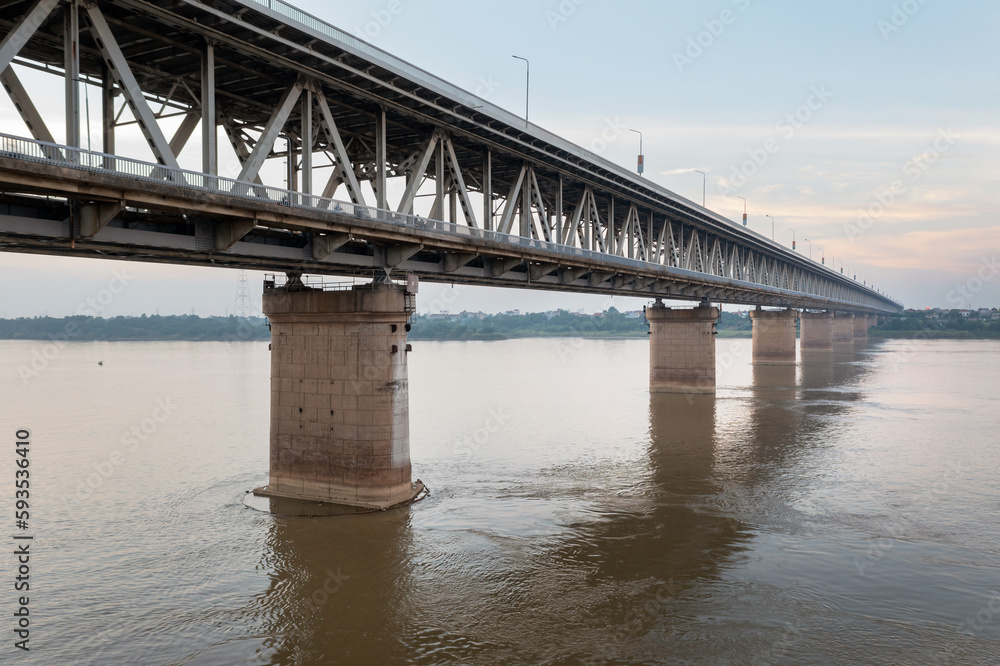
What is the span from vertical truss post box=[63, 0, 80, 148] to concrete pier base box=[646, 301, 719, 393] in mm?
50859

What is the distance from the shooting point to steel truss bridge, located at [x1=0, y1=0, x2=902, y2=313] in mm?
16438

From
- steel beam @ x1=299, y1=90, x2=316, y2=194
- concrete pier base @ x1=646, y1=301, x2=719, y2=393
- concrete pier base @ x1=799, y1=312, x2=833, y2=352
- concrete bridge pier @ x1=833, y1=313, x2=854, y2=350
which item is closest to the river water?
steel beam @ x1=299, y1=90, x2=316, y2=194

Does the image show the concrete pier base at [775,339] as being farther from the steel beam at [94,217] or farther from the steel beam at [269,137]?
the steel beam at [94,217]

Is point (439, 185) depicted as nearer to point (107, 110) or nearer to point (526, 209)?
point (526, 209)

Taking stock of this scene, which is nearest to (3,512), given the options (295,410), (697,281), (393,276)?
(295,410)

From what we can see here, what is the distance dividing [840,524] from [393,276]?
18.6 m

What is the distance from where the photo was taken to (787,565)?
19.3 m

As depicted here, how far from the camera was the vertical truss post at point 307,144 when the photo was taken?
22344mm

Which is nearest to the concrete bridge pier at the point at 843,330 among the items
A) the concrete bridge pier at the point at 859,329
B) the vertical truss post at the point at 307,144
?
the concrete bridge pier at the point at 859,329

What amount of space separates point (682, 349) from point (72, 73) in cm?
5270

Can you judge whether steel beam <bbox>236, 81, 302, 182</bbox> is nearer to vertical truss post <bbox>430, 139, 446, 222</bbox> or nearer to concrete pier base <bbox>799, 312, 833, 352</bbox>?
vertical truss post <bbox>430, 139, 446, 222</bbox>

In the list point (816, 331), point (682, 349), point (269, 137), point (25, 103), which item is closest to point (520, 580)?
point (269, 137)

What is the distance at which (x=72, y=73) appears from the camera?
53.1 feet

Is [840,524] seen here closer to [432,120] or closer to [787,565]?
[787,565]
